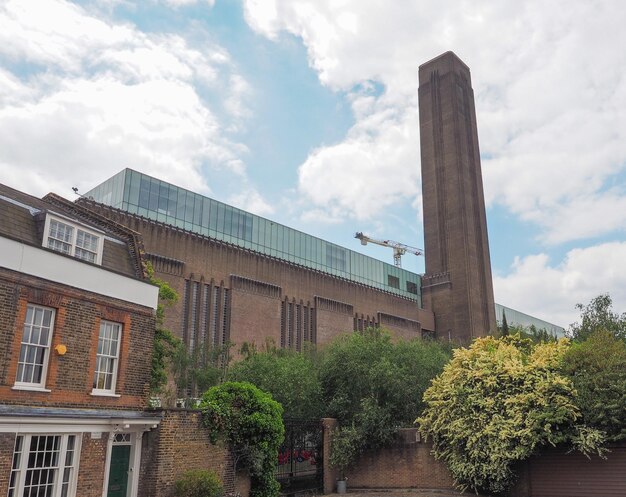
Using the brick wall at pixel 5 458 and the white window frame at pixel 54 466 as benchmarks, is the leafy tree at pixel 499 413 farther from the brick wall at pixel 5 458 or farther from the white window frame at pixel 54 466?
the brick wall at pixel 5 458

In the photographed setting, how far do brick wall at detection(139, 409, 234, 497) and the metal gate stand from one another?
4369mm

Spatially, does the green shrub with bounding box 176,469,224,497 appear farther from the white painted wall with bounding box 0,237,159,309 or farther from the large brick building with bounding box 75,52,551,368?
the large brick building with bounding box 75,52,551,368

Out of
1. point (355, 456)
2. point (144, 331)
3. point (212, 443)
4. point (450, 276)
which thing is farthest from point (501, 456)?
point (450, 276)

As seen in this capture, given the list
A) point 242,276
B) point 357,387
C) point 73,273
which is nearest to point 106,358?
point 73,273

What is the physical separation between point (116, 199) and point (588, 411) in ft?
131

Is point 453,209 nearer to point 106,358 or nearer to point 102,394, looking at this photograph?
point 106,358

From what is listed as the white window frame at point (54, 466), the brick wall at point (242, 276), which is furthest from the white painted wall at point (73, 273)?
the brick wall at point (242, 276)

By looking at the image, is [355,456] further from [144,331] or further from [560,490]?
[144,331]

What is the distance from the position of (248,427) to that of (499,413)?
32.0ft

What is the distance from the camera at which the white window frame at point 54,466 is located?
44.0 feet

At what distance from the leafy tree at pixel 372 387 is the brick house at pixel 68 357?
1058cm

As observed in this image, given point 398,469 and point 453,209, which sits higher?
point 453,209

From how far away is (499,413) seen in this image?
A: 70.8ft

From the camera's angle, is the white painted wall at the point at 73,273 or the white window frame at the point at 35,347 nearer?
the white window frame at the point at 35,347
